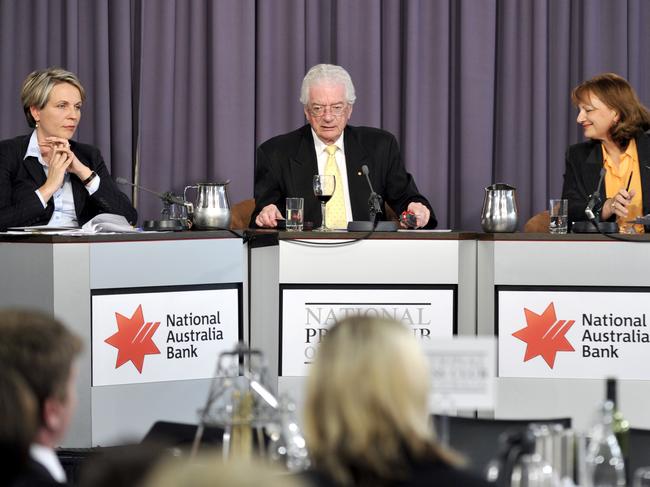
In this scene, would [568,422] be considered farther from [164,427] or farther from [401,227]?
[401,227]

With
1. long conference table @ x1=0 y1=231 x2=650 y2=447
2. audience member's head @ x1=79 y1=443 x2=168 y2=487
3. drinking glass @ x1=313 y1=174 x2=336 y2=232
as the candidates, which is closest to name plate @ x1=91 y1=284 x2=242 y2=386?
long conference table @ x1=0 y1=231 x2=650 y2=447

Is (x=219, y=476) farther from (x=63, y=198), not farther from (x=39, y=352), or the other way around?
(x=63, y=198)

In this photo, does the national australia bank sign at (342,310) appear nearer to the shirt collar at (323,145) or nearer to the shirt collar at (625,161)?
the shirt collar at (323,145)

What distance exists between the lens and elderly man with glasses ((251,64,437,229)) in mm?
4633

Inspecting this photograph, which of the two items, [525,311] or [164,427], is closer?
[164,427]

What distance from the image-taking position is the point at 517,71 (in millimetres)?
5734

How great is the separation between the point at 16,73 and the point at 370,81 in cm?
187

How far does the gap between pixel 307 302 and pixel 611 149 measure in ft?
5.31

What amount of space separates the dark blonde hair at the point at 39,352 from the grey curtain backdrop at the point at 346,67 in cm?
415

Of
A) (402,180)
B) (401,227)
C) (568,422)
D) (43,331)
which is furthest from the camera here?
(402,180)

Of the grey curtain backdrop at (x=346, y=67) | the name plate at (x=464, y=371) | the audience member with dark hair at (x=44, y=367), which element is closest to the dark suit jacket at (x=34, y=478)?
the audience member with dark hair at (x=44, y=367)

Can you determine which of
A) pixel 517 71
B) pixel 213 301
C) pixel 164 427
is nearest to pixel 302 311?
pixel 213 301

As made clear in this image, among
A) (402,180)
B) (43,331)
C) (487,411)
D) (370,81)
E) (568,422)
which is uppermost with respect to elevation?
(370,81)

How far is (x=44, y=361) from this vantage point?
143cm
